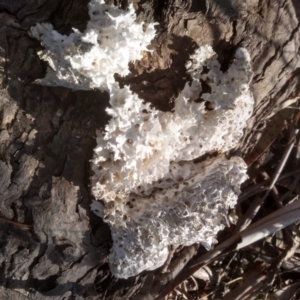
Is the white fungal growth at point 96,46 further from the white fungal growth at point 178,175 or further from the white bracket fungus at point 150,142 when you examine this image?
the white fungal growth at point 178,175

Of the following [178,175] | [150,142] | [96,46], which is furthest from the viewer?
[178,175]

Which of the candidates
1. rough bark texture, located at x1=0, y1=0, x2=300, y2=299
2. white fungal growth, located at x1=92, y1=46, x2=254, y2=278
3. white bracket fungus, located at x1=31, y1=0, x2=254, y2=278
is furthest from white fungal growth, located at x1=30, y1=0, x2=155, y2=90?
white fungal growth, located at x1=92, y1=46, x2=254, y2=278

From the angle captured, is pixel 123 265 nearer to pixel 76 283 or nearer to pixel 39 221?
pixel 76 283

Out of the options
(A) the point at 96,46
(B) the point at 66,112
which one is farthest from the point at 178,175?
(A) the point at 96,46

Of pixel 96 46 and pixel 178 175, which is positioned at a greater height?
pixel 96 46

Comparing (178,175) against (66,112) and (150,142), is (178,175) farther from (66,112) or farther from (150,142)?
(66,112)
